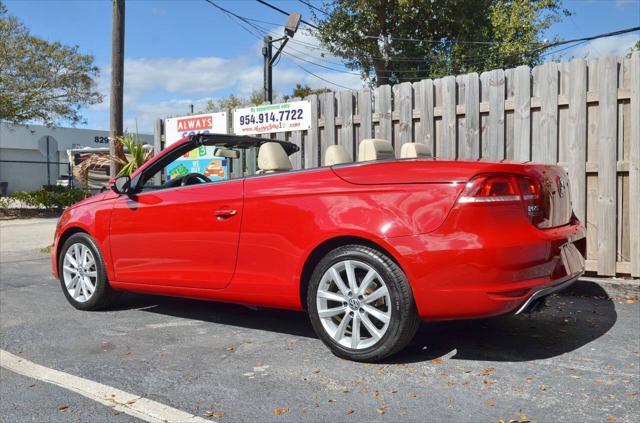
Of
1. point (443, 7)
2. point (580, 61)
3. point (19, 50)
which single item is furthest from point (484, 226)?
point (19, 50)

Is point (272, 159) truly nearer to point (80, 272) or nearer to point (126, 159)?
point (80, 272)

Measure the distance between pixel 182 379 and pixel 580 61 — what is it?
476 cm

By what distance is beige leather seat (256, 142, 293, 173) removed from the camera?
5109 millimetres

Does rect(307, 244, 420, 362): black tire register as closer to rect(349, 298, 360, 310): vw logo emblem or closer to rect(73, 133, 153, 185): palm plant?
rect(349, 298, 360, 310): vw logo emblem

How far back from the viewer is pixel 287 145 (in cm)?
592

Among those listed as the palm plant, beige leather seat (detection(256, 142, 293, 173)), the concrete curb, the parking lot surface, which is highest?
the palm plant

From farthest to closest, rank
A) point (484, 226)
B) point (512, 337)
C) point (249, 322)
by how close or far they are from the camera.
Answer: point (249, 322), point (512, 337), point (484, 226)

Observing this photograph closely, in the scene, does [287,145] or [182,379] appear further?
[287,145]

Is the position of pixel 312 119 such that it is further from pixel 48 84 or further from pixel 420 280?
pixel 48 84

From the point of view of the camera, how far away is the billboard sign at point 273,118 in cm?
794

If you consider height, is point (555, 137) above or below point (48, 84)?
below

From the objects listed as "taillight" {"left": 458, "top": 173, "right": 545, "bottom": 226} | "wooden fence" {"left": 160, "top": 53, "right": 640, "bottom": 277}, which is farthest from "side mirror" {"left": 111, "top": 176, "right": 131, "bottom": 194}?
"taillight" {"left": 458, "top": 173, "right": 545, "bottom": 226}

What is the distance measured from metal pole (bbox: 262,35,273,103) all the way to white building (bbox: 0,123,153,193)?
70.3ft

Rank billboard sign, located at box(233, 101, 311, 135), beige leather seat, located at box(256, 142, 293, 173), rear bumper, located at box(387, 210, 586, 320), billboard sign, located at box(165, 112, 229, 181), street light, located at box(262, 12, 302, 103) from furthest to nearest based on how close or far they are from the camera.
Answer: street light, located at box(262, 12, 302, 103)
billboard sign, located at box(165, 112, 229, 181)
billboard sign, located at box(233, 101, 311, 135)
beige leather seat, located at box(256, 142, 293, 173)
rear bumper, located at box(387, 210, 586, 320)
